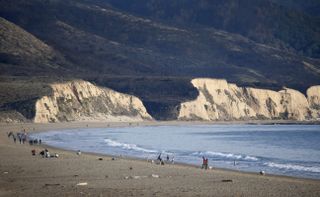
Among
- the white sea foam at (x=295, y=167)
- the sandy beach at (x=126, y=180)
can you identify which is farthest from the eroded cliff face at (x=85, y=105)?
the white sea foam at (x=295, y=167)

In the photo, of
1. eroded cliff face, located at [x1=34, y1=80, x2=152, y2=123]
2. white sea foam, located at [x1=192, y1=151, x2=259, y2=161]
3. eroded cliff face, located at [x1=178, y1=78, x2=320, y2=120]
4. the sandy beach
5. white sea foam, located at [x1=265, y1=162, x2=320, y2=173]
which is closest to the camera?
the sandy beach

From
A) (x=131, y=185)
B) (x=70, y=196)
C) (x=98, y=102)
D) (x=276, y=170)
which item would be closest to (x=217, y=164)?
(x=276, y=170)

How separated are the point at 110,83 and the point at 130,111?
27.2m

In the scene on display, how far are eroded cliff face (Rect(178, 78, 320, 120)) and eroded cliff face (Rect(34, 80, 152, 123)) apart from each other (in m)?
11.6

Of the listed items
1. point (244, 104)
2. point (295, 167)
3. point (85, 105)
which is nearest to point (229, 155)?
point (295, 167)

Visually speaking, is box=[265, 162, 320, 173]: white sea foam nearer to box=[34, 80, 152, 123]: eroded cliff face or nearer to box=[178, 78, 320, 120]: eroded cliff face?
box=[34, 80, 152, 123]: eroded cliff face

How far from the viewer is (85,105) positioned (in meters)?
117

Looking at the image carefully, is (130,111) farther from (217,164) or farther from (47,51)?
(217,164)

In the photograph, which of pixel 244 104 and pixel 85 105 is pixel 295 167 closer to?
pixel 85 105

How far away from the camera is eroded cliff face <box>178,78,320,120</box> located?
142 m

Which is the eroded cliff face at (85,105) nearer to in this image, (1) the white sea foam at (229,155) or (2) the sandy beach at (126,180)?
(1) the white sea foam at (229,155)

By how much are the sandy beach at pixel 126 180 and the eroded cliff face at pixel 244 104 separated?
91.9 meters

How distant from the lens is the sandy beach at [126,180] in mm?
29688

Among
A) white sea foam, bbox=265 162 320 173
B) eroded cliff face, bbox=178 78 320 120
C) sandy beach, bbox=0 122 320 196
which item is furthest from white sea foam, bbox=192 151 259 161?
eroded cliff face, bbox=178 78 320 120
